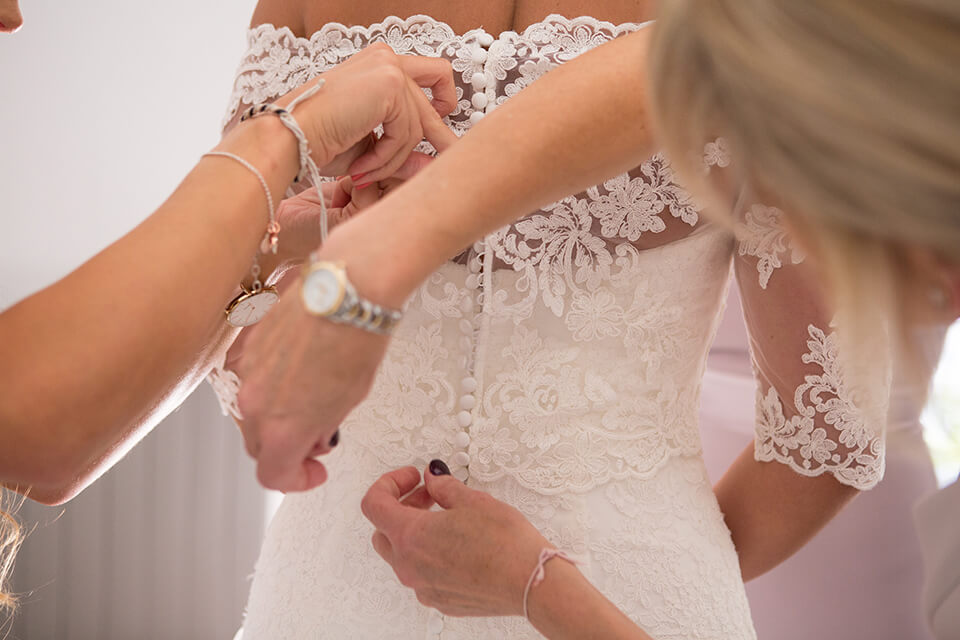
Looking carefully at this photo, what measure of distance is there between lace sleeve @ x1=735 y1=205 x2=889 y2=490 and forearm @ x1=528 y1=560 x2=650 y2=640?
1.35 ft

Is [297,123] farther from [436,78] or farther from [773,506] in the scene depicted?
[773,506]

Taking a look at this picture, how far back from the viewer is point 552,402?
1018mm

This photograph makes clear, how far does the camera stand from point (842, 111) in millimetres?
538

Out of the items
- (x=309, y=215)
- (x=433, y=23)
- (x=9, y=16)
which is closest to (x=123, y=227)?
(x=9, y=16)

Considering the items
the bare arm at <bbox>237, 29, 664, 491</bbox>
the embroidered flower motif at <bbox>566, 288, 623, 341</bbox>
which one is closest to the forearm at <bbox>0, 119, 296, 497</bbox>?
the bare arm at <bbox>237, 29, 664, 491</bbox>

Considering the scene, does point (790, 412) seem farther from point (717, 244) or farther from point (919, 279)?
point (919, 279)

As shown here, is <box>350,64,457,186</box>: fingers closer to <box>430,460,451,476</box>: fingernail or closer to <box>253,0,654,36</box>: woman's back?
<box>253,0,654,36</box>: woman's back

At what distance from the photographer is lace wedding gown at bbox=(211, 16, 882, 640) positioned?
3.28ft

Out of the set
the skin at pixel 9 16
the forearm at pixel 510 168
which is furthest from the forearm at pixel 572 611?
the skin at pixel 9 16

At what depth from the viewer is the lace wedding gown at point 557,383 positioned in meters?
1.00

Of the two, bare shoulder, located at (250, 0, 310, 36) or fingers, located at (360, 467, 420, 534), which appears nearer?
fingers, located at (360, 467, 420, 534)

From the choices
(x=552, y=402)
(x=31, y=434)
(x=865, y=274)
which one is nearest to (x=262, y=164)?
(x=31, y=434)

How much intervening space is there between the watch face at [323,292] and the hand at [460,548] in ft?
1.22

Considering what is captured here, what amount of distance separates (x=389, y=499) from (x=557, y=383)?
241 mm
